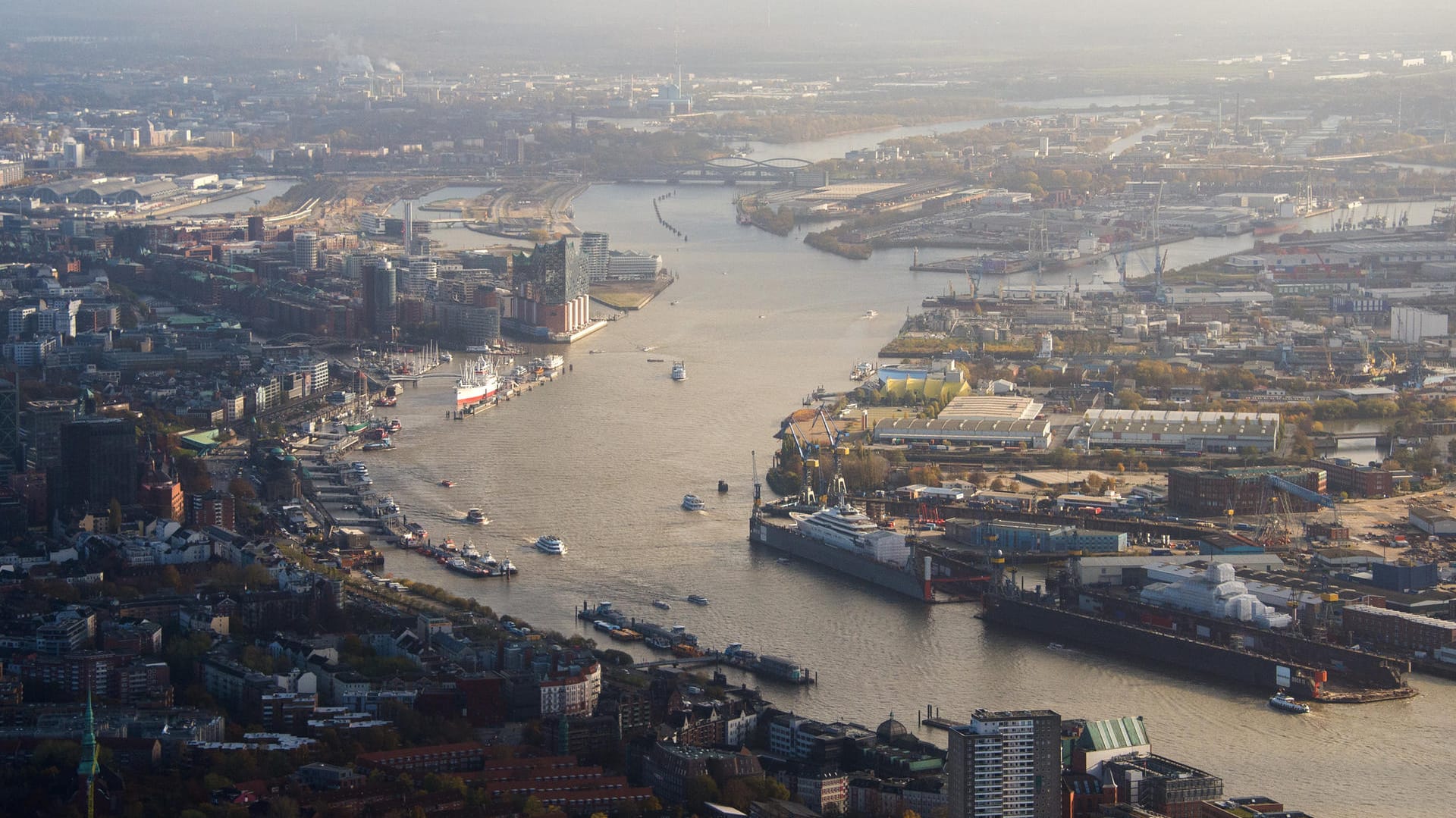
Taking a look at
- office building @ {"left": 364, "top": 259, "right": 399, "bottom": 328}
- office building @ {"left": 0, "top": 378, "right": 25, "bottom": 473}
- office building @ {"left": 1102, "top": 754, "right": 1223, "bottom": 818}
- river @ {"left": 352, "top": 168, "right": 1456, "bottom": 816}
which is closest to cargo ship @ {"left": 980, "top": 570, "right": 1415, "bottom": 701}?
river @ {"left": 352, "top": 168, "right": 1456, "bottom": 816}

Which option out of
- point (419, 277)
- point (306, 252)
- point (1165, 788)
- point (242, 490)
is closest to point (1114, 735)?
point (1165, 788)

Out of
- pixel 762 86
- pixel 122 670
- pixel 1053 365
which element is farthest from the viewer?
pixel 762 86

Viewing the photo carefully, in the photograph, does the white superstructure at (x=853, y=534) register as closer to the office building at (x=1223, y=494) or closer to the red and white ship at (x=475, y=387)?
the office building at (x=1223, y=494)

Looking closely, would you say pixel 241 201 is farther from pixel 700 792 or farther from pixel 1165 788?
pixel 1165 788

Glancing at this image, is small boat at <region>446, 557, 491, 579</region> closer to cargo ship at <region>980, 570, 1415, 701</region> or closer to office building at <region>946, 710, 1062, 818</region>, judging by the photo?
cargo ship at <region>980, 570, 1415, 701</region>

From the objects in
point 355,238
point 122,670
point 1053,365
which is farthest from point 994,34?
point 122,670

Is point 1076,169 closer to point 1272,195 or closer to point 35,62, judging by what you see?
point 1272,195

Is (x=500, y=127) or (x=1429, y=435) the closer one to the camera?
(x=1429, y=435)
